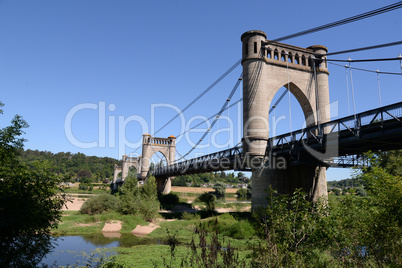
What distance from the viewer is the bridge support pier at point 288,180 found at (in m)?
18.6

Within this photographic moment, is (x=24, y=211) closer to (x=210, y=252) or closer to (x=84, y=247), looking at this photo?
(x=210, y=252)

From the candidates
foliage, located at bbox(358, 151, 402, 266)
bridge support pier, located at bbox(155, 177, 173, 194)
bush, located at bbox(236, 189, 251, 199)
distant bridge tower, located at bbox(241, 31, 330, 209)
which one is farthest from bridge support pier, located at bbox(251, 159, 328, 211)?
bush, located at bbox(236, 189, 251, 199)

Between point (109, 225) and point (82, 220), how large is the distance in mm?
2907

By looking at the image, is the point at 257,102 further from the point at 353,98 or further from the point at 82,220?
the point at 82,220

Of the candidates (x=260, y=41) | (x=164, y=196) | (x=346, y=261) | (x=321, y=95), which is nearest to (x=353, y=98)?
(x=321, y=95)

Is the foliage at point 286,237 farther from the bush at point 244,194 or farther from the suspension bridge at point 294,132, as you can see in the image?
the bush at point 244,194

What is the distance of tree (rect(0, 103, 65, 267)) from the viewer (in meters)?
5.91

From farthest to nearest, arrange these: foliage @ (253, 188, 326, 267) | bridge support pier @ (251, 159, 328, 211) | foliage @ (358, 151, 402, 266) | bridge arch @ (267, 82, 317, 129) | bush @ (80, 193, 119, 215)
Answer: bush @ (80, 193, 119, 215), bridge arch @ (267, 82, 317, 129), bridge support pier @ (251, 159, 328, 211), foliage @ (358, 151, 402, 266), foliage @ (253, 188, 326, 267)

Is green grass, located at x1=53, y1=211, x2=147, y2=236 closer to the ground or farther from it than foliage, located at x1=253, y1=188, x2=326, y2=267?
closer to the ground

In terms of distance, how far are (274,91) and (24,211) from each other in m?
18.5

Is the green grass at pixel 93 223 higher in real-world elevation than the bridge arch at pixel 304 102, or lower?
lower

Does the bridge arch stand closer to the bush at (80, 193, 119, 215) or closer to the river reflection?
the river reflection

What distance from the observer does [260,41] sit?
2028 cm

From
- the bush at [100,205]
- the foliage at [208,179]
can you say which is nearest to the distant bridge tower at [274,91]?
the bush at [100,205]
